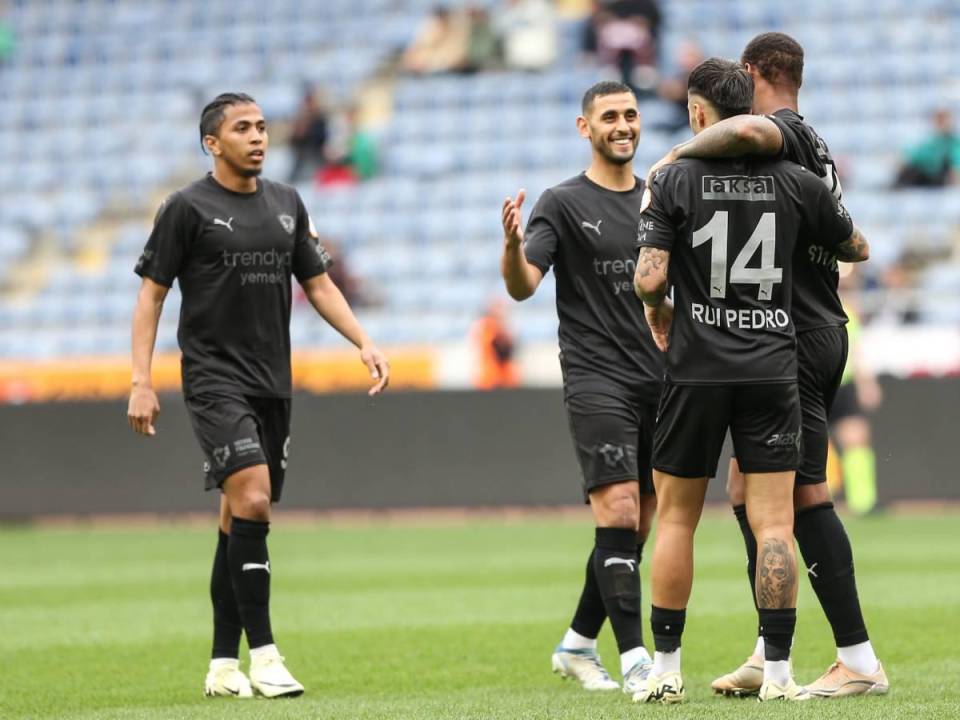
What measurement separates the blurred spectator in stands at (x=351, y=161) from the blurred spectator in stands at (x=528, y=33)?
2314 mm

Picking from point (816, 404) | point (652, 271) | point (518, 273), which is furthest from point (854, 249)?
point (518, 273)

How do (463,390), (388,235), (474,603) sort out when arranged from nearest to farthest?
(474,603) < (463,390) < (388,235)

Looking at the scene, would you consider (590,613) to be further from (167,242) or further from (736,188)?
(167,242)

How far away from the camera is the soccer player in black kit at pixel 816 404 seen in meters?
6.25

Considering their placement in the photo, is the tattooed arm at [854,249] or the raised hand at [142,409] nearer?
the tattooed arm at [854,249]

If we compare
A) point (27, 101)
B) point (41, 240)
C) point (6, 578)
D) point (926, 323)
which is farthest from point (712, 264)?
point (27, 101)

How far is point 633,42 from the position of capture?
75.4 ft

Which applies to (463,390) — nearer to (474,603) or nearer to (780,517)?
(474,603)

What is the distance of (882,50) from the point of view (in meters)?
23.3

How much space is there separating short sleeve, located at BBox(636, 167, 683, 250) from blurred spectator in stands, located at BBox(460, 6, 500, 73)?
1869 cm

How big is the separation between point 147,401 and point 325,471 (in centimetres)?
1032

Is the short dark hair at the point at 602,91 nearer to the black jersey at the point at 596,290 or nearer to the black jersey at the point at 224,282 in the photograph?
the black jersey at the point at 596,290

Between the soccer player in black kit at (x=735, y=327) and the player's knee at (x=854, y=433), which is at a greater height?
the soccer player in black kit at (x=735, y=327)

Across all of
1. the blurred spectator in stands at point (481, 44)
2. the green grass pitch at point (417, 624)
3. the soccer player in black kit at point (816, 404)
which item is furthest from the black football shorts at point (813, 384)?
the blurred spectator in stands at point (481, 44)
